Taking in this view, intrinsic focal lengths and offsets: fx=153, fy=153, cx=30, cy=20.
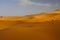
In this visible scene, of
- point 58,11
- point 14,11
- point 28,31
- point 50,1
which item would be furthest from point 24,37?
point 58,11

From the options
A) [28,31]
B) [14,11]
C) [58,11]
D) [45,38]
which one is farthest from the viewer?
[58,11]

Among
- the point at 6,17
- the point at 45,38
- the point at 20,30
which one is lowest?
the point at 45,38

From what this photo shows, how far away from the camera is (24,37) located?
6.18 feet

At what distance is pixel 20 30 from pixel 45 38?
1.40 ft

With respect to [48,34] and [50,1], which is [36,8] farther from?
[48,34]

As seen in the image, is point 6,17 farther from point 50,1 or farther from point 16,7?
point 50,1

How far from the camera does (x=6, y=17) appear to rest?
3.49m

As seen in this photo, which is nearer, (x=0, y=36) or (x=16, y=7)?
(x=0, y=36)

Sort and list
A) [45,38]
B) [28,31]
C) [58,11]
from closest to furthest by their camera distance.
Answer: [45,38] → [28,31] → [58,11]

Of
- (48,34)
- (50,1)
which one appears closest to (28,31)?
(48,34)

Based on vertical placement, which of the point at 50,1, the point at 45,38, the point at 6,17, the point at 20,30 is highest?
the point at 50,1

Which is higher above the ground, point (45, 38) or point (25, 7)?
point (25, 7)

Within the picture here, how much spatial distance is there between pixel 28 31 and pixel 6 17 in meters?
1.54

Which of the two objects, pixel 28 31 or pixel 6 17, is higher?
pixel 6 17
